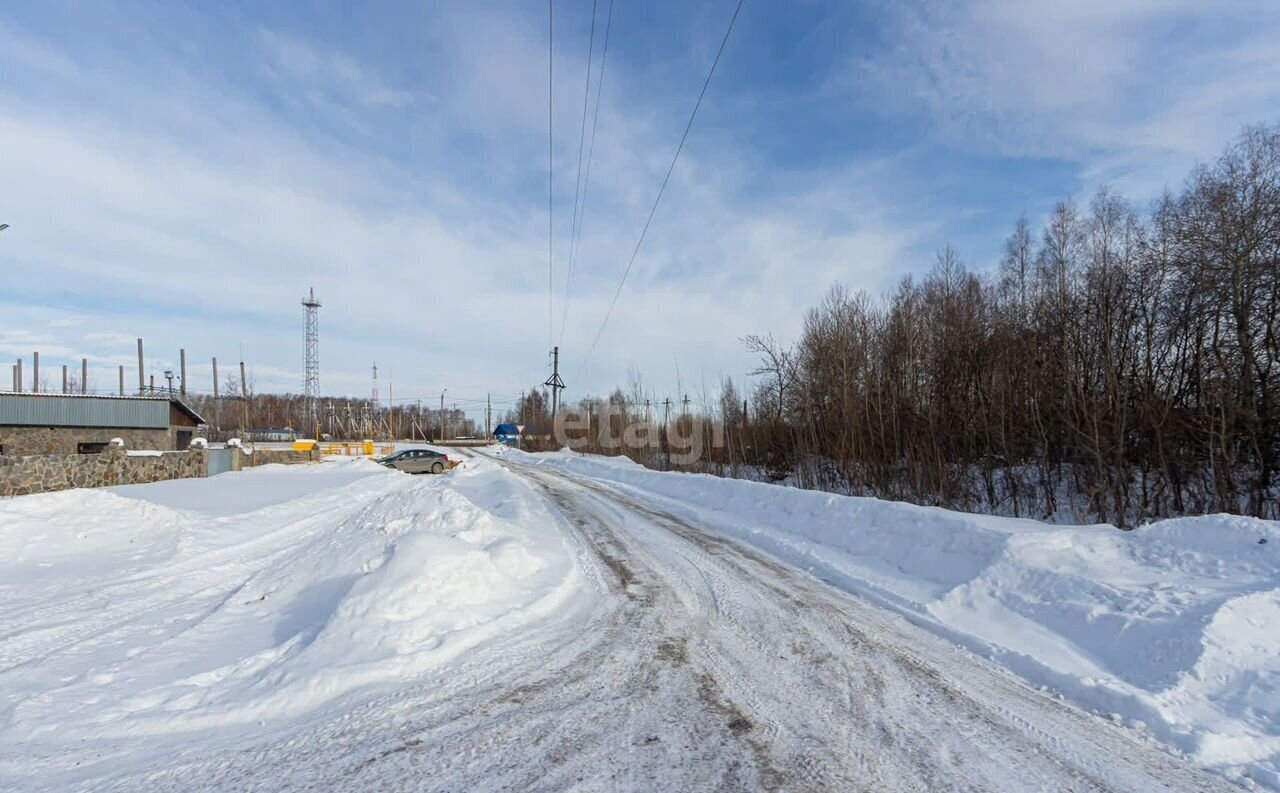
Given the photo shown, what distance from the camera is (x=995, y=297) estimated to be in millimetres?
26375

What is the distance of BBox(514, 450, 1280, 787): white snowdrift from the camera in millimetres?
4004

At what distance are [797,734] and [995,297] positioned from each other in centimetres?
2799

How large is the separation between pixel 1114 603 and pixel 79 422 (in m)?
50.1

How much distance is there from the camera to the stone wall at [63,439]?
114 ft

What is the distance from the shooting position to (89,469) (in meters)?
16.7

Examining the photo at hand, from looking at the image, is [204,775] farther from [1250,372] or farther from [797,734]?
[1250,372]

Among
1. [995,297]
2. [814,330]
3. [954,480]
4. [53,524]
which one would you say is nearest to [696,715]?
[53,524]

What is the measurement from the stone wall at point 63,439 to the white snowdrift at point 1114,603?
4169cm

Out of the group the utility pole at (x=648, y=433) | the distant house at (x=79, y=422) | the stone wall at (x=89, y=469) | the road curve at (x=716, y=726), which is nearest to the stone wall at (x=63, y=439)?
the distant house at (x=79, y=422)

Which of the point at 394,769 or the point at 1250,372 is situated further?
the point at 1250,372

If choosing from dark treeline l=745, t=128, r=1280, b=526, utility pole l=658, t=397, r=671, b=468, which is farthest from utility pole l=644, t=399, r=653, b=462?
dark treeline l=745, t=128, r=1280, b=526

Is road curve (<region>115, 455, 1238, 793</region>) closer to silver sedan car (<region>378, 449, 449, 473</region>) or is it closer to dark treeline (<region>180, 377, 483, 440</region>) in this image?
silver sedan car (<region>378, 449, 449, 473</region>)

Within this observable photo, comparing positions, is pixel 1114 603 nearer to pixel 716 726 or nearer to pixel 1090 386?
pixel 716 726

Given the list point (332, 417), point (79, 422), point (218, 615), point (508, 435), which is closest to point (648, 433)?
point (218, 615)
